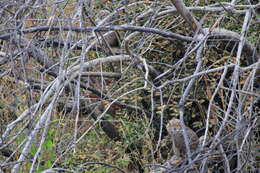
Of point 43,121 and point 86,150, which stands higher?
point 43,121

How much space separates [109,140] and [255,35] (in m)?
2.61

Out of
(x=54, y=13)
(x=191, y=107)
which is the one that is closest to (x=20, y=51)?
(x=54, y=13)

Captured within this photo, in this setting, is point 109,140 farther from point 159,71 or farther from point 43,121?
point 43,121

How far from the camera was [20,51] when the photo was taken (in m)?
3.50

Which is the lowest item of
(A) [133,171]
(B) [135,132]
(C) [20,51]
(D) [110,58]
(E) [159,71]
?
(A) [133,171]

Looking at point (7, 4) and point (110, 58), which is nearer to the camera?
point (7, 4)

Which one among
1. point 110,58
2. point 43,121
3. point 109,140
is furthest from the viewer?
point 109,140

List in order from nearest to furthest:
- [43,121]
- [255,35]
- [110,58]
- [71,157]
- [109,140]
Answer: [43,121] < [110,58] < [255,35] < [71,157] < [109,140]

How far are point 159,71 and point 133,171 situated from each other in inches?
56.9

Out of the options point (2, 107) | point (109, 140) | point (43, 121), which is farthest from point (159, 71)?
point (43, 121)

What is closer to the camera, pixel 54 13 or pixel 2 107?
pixel 54 13

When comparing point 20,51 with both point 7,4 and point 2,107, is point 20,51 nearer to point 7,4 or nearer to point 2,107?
point 7,4

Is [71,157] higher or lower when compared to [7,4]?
lower

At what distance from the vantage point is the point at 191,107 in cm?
743
